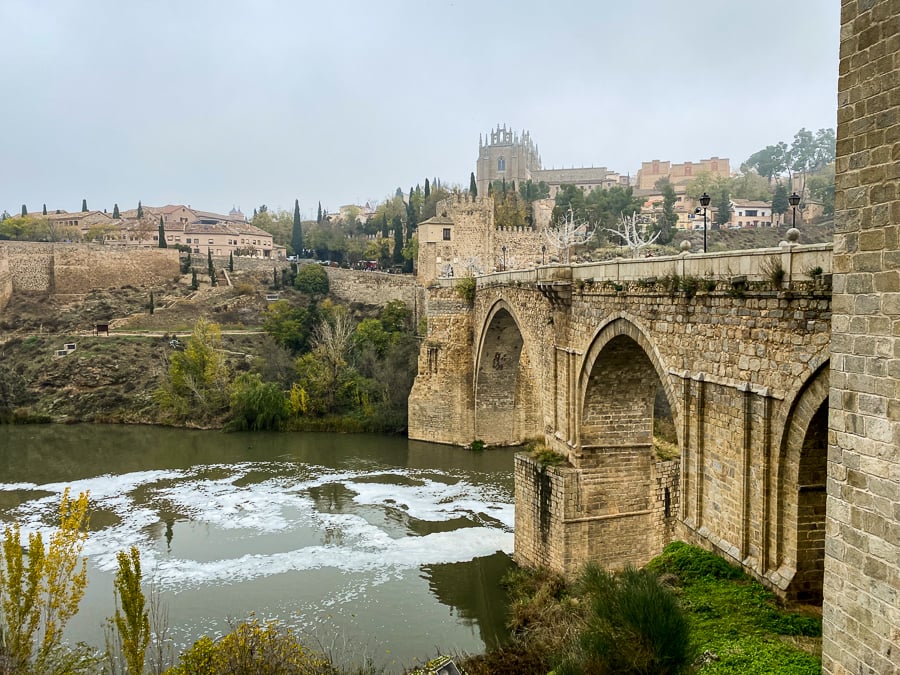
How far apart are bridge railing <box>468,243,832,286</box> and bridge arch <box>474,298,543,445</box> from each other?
9857mm

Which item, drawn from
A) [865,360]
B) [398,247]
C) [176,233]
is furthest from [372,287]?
[865,360]

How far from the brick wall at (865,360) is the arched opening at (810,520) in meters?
1.98

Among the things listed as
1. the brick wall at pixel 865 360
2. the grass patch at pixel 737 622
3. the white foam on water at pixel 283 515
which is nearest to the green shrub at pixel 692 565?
the grass patch at pixel 737 622

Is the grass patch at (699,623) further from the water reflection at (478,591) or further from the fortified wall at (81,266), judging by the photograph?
the fortified wall at (81,266)

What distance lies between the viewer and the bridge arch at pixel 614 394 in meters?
10.3

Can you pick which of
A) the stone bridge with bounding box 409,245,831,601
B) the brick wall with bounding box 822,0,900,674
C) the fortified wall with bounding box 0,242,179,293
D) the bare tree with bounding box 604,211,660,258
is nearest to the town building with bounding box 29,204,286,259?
the fortified wall with bounding box 0,242,179,293

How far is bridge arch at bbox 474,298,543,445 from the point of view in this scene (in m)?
21.3

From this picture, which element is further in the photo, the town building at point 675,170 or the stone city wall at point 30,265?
the town building at point 675,170

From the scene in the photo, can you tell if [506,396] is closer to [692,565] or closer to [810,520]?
[692,565]

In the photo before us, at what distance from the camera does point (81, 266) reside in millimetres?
38094

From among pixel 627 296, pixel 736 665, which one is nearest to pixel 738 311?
pixel 627 296

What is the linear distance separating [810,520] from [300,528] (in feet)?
35.4

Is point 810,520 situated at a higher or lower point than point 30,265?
lower

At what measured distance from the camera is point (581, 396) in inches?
432
